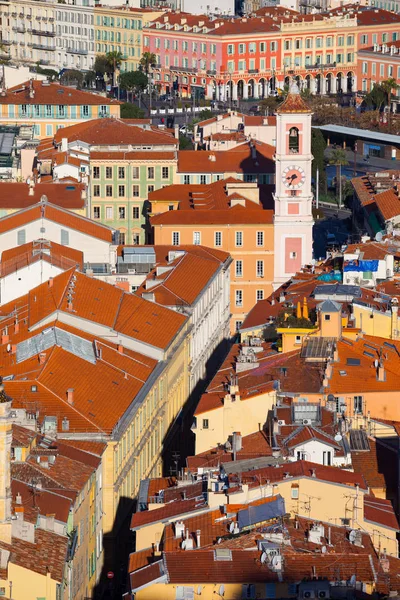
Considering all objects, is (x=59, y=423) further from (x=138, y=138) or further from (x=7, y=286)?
(x=138, y=138)

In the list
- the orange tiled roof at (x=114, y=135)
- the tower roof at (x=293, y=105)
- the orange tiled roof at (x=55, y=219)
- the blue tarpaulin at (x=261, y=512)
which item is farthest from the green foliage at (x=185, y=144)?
the blue tarpaulin at (x=261, y=512)

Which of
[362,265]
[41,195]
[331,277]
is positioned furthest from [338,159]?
[362,265]

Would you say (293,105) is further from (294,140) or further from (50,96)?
(50,96)

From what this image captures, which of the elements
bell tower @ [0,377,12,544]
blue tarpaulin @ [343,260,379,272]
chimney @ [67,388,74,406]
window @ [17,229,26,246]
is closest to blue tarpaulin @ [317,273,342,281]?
blue tarpaulin @ [343,260,379,272]

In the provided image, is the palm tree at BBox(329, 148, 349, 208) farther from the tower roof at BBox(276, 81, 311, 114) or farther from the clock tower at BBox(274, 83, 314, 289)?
the tower roof at BBox(276, 81, 311, 114)

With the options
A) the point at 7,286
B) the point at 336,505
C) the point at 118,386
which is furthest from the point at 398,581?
the point at 7,286

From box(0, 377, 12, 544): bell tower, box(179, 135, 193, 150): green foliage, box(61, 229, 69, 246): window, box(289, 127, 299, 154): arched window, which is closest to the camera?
box(0, 377, 12, 544): bell tower
